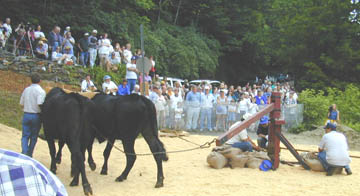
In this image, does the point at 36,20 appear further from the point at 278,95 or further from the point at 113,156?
the point at 278,95

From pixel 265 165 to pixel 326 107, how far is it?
37.7ft

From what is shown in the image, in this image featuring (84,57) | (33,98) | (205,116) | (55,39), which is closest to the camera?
(33,98)

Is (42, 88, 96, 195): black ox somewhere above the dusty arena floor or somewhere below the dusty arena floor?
above

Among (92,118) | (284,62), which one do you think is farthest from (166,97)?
(284,62)

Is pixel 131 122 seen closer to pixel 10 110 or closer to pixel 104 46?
pixel 10 110

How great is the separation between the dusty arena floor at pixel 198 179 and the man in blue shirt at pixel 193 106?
587 centimetres

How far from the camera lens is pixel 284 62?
119ft

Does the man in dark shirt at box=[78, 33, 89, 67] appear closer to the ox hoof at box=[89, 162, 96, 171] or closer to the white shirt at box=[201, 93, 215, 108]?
the white shirt at box=[201, 93, 215, 108]

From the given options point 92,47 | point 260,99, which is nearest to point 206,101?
point 260,99

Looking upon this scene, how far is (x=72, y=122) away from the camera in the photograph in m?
7.32

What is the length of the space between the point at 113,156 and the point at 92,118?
8.76 ft

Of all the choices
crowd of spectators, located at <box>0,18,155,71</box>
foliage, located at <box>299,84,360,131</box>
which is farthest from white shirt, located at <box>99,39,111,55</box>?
foliage, located at <box>299,84,360,131</box>

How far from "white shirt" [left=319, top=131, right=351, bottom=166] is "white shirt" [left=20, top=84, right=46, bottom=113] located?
695 centimetres

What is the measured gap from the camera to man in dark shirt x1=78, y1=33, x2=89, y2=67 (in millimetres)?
18891
